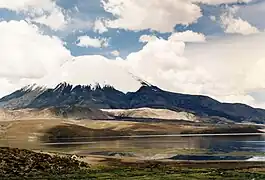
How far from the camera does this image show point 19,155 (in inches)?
2776

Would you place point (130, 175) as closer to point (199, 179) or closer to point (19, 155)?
point (199, 179)

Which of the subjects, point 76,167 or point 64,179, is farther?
point 76,167

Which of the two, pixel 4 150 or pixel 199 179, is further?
pixel 4 150

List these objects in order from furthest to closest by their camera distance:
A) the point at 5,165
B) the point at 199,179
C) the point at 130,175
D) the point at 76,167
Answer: the point at 76,167 < the point at 5,165 < the point at 130,175 < the point at 199,179

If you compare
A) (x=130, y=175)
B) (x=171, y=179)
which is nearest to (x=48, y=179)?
(x=130, y=175)

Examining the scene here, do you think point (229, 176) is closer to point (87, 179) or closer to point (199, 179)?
point (199, 179)

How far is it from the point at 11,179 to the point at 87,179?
8.50 meters

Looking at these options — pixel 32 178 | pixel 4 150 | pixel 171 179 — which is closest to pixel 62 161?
pixel 4 150

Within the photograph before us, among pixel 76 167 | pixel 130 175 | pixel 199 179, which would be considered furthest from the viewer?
pixel 76 167

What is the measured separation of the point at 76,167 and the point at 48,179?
19.3 m

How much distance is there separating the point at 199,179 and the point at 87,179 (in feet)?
38.9

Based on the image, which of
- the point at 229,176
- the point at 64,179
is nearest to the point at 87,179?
the point at 64,179

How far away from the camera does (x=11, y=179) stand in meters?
50.9

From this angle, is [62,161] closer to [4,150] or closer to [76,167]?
[76,167]
